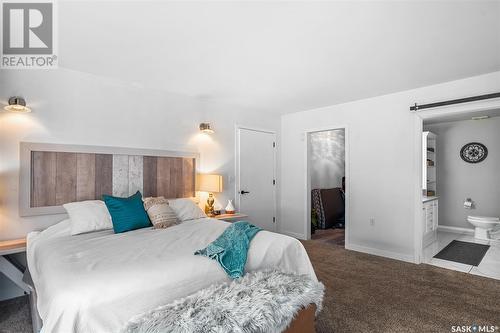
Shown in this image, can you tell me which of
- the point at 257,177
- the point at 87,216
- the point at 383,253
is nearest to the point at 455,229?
the point at 383,253

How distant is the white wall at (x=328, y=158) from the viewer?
639cm

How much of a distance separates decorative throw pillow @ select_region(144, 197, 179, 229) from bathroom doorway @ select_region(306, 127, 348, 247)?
2.74 metres

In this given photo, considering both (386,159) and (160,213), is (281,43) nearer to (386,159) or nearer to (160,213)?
(160,213)

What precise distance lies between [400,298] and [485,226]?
10.6 feet

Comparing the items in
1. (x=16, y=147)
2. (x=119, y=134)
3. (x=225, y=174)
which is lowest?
(x=225, y=174)

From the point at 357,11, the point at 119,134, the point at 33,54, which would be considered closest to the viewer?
the point at 357,11

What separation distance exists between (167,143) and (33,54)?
1.66m

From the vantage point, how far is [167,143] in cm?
372

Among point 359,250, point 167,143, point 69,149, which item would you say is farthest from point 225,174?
point 359,250

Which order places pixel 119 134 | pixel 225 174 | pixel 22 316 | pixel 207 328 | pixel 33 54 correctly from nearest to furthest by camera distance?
pixel 207 328 → pixel 22 316 → pixel 33 54 → pixel 119 134 → pixel 225 174

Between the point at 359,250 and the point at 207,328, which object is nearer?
the point at 207,328

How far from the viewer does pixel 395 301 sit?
2549 mm

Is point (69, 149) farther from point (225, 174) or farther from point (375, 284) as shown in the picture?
point (375, 284)

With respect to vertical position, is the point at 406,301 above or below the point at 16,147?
below
